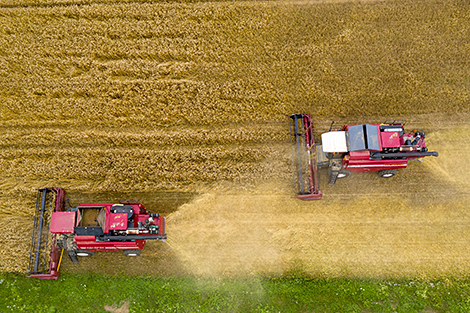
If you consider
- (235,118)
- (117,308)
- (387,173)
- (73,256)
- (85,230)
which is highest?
(235,118)

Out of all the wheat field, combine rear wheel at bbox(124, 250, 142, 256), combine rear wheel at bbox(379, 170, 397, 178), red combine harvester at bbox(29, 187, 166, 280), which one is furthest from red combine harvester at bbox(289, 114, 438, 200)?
combine rear wheel at bbox(124, 250, 142, 256)

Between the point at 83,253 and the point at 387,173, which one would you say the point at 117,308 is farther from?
the point at 387,173

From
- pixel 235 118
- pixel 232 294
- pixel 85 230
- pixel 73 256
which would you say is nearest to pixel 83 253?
pixel 73 256

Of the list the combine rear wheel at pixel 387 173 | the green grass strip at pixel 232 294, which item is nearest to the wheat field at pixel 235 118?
the combine rear wheel at pixel 387 173

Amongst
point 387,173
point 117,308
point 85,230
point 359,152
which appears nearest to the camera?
point 85,230

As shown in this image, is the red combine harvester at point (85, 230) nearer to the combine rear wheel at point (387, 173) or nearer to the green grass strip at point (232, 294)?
the green grass strip at point (232, 294)

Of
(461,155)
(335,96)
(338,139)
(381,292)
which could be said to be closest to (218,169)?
(338,139)

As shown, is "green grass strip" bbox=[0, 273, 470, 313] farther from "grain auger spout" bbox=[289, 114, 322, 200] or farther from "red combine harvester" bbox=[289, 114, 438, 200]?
"red combine harvester" bbox=[289, 114, 438, 200]
